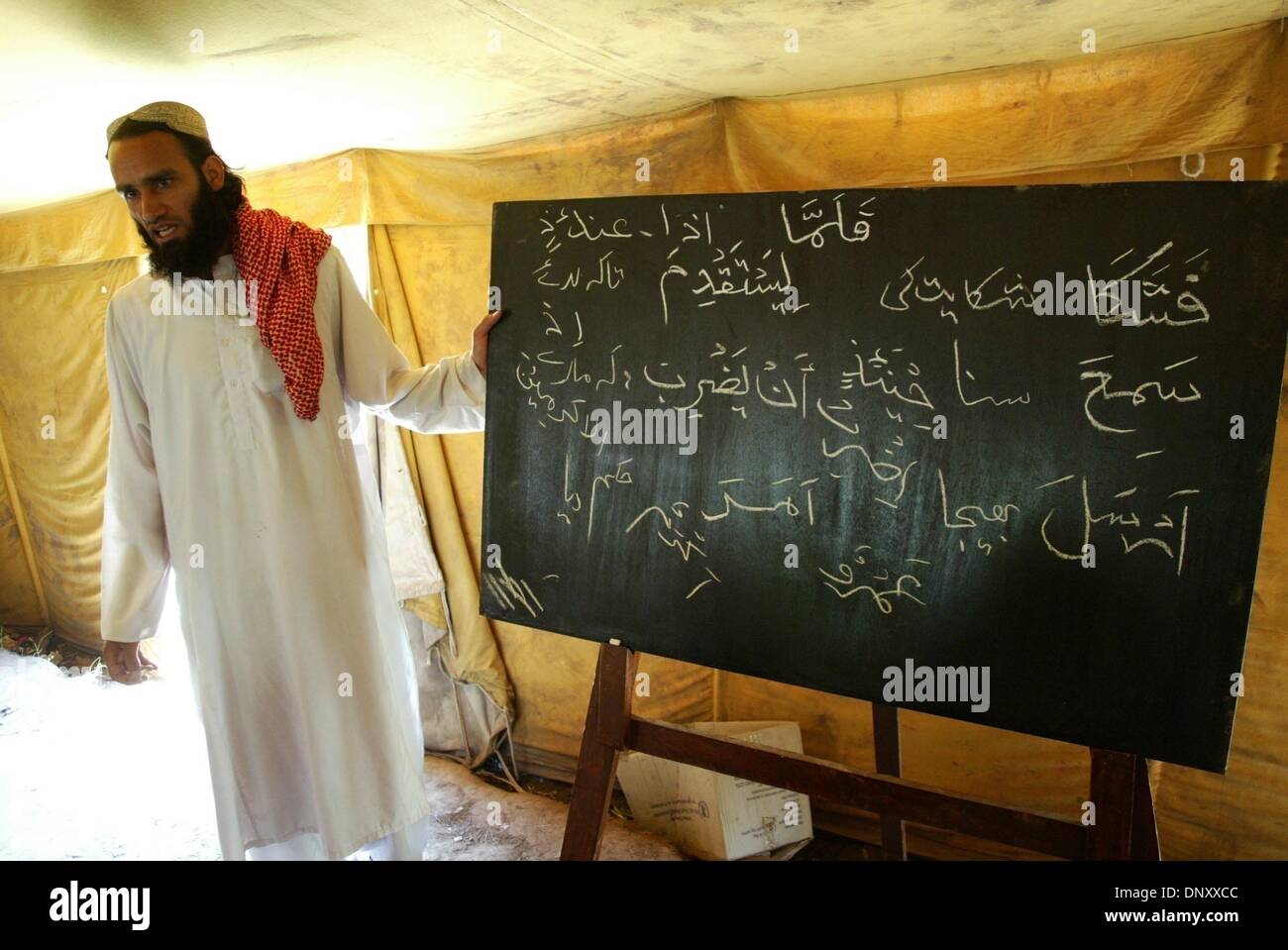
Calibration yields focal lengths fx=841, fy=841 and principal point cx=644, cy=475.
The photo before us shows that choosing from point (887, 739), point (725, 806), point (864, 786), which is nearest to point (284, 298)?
point (864, 786)

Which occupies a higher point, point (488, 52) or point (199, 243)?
point (488, 52)

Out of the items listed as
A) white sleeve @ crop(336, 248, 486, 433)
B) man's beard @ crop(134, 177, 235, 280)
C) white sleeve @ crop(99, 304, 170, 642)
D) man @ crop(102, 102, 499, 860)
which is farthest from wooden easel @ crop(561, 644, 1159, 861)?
man's beard @ crop(134, 177, 235, 280)

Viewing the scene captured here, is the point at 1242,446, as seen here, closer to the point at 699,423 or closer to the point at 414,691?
the point at 699,423

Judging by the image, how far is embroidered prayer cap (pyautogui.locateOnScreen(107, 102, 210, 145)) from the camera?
205cm

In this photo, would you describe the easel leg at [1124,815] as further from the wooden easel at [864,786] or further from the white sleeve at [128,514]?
the white sleeve at [128,514]

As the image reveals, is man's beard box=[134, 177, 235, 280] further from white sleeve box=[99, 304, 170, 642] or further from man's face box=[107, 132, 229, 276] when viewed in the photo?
white sleeve box=[99, 304, 170, 642]

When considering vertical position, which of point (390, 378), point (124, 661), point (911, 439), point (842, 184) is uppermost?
point (842, 184)

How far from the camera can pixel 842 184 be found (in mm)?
2641

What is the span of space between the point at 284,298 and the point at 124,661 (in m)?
1.13

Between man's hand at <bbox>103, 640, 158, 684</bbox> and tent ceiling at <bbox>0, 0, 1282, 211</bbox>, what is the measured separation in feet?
5.14

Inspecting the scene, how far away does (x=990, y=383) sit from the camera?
63.9 inches

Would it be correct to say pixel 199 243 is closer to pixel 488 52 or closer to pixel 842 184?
pixel 488 52

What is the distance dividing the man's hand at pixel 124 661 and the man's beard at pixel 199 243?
1026 millimetres
